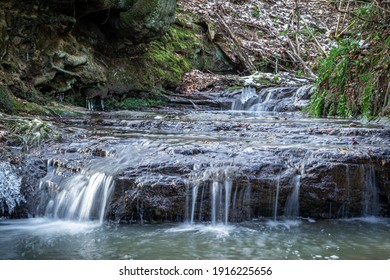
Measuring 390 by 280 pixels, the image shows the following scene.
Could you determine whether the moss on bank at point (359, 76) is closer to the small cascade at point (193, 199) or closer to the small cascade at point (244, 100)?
the small cascade at point (244, 100)

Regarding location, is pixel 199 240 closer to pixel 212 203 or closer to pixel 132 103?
pixel 212 203

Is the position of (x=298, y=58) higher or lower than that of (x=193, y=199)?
higher

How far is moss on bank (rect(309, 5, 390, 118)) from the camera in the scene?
703 cm

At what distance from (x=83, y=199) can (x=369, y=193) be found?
3067 mm

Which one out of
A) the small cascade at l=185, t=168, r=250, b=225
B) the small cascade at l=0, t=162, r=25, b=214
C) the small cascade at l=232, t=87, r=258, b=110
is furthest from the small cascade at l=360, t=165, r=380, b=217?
the small cascade at l=232, t=87, r=258, b=110

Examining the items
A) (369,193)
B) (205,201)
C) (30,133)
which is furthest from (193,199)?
(30,133)

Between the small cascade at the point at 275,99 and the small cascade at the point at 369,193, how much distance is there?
5668 mm

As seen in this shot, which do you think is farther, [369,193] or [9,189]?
[9,189]

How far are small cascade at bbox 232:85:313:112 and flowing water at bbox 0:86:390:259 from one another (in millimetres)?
5195

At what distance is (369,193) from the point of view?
441 centimetres

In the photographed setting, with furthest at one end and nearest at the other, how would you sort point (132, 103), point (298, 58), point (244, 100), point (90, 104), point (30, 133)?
point (298, 58) → point (244, 100) → point (132, 103) → point (90, 104) → point (30, 133)

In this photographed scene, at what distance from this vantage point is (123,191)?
14.2ft
